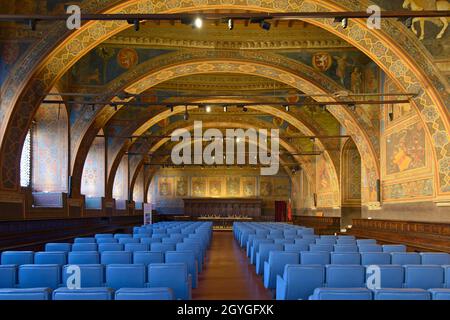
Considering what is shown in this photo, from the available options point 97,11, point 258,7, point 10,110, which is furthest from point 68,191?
point 258,7

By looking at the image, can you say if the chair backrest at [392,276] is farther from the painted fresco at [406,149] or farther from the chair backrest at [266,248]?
the painted fresco at [406,149]

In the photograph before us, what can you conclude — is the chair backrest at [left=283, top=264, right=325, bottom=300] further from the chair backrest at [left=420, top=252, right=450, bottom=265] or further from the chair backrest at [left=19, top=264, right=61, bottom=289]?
the chair backrest at [left=420, top=252, right=450, bottom=265]

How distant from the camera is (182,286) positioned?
6.59m

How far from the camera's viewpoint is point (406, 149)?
18703 mm

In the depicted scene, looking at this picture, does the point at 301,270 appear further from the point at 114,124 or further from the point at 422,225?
the point at 114,124

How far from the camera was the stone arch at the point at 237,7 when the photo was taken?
14773mm

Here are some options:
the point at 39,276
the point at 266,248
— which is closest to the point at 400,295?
the point at 39,276

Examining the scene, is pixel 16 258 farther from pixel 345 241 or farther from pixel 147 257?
pixel 345 241

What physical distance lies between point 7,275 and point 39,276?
0.39 metres

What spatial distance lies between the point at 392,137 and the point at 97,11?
11975mm

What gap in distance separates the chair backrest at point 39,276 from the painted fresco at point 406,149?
1355cm

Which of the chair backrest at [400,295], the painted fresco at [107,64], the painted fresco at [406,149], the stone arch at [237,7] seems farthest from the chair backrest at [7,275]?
the painted fresco at [107,64]

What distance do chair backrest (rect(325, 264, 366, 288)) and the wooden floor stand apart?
3301mm

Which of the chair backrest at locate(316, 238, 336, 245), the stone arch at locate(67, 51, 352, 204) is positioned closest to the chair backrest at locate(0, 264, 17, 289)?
the chair backrest at locate(316, 238, 336, 245)
